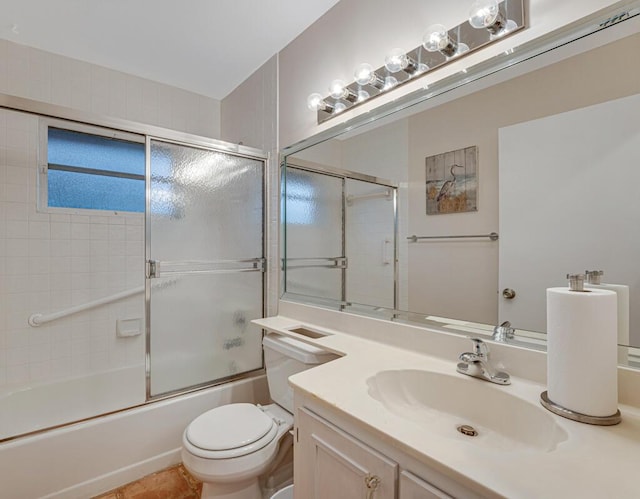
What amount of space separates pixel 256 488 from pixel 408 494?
99cm

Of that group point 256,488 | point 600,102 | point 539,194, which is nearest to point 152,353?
point 256,488

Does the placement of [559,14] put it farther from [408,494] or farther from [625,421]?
[408,494]

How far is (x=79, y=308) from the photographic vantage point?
2129mm

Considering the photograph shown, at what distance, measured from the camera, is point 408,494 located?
2.27ft

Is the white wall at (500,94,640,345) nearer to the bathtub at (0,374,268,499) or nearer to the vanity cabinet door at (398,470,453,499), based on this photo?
the vanity cabinet door at (398,470,453,499)

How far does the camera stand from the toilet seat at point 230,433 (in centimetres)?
125

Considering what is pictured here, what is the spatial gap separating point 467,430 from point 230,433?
3.04ft

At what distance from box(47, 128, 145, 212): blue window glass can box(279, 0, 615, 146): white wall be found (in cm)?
101

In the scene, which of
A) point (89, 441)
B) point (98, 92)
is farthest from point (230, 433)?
point (98, 92)

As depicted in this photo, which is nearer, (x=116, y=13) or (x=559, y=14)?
(x=559, y=14)

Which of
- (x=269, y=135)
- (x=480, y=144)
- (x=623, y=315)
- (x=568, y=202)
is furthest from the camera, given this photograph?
(x=269, y=135)

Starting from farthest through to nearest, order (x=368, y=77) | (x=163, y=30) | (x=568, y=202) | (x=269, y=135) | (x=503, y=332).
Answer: (x=269, y=135)
(x=163, y=30)
(x=368, y=77)
(x=503, y=332)
(x=568, y=202)

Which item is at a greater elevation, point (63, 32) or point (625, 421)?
point (63, 32)

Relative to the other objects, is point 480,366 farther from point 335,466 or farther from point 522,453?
point 335,466
